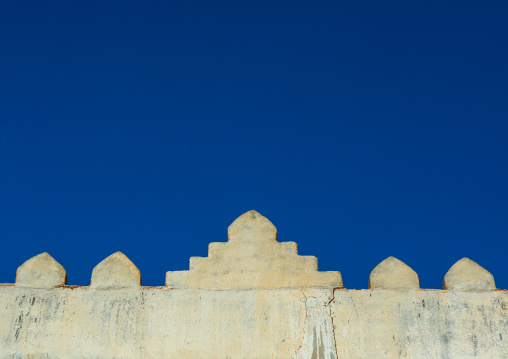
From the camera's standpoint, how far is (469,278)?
635 centimetres

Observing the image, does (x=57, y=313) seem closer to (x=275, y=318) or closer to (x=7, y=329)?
(x=7, y=329)

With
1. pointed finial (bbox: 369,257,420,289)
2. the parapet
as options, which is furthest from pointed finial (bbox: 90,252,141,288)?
pointed finial (bbox: 369,257,420,289)

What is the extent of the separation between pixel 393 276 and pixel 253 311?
1.55 m

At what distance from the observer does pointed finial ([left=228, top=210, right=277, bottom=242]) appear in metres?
6.66

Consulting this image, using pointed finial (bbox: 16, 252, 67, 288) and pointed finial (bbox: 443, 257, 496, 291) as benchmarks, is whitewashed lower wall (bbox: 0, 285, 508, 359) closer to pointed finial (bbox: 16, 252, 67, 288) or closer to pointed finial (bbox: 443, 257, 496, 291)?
pointed finial (bbox: 443, 257, 496, 291)

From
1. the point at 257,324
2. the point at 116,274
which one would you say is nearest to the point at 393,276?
the point at 257,324

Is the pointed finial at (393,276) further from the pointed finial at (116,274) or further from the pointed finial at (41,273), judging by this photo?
the pointed finial at (41,273)

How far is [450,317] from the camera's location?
6152 millimetres

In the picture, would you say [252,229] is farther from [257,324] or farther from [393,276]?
[393,276]

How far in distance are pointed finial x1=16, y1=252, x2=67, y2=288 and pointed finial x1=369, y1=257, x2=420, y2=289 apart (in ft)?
11.5

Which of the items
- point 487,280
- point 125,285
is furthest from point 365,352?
point 125,285

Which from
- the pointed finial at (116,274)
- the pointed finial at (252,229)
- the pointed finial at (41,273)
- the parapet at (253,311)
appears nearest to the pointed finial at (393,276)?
the parapet at (253,311)

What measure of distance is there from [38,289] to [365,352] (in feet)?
12.0

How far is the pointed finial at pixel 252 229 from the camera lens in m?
6.66
